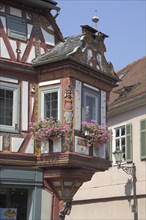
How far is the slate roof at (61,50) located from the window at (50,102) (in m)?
0.85

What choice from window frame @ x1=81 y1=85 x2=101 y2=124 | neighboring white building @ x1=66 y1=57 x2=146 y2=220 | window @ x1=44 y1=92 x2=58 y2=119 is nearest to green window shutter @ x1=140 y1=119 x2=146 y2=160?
neighboring white building @ x1=66 y1=57 x2=146 y2=220

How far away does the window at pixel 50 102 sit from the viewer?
602 inches

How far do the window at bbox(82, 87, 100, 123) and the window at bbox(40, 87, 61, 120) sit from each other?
2.59 ft

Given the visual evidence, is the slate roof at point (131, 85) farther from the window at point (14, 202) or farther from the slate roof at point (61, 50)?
the window at point (14, 202)

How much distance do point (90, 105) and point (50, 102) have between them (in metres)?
1.26

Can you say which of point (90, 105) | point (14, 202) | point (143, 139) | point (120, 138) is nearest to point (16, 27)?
point (90, 105)

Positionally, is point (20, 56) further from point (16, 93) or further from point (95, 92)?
point (95, 92)

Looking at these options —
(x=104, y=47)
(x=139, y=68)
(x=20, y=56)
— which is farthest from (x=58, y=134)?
(x=139, y=68)

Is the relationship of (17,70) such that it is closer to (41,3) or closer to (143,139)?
(41,3)

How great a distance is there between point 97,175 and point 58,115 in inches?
338

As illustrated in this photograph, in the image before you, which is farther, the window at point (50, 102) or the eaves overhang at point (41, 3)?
the eaves overhang at point (41, 3)

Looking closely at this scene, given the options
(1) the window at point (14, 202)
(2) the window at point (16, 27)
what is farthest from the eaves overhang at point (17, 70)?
(1) the window at point (14, 202)

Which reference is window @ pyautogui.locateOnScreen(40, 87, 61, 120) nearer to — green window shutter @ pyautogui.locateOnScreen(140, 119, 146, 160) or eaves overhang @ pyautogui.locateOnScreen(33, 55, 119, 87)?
eaves overhang @ pyautogui.locateOnScreen(33, 55, 119, 87)

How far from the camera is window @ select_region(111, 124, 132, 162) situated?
21.4m
